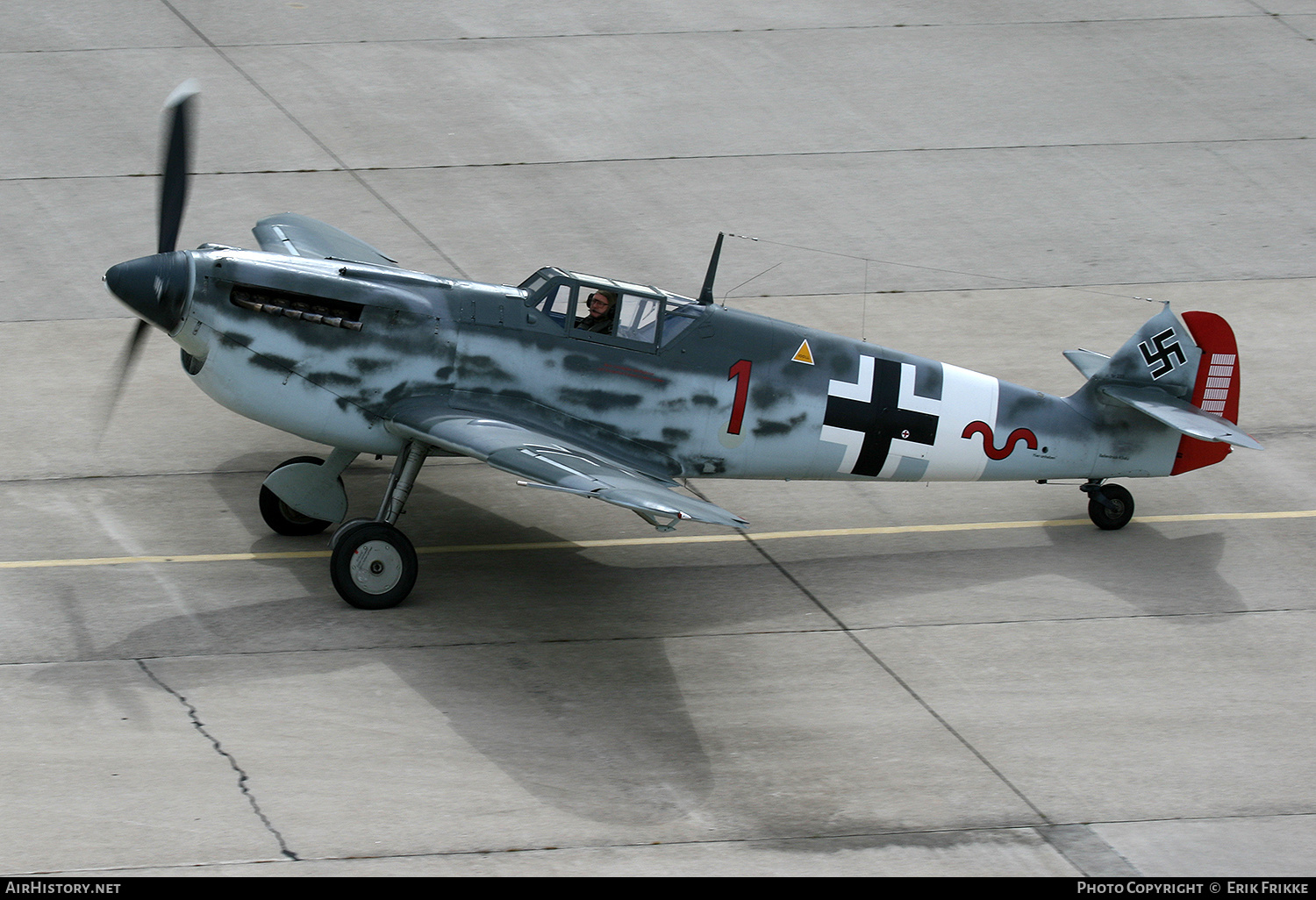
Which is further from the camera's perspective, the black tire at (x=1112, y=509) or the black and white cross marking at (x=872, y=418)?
the black tire at (x=1112, y=509)

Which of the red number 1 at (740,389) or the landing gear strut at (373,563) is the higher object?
the red number 1 at (740,389)

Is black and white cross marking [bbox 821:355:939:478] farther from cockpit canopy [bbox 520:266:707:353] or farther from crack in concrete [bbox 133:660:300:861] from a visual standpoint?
crack in concrete [bbox 133:660:300:861]

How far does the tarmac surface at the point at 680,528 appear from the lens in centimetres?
964

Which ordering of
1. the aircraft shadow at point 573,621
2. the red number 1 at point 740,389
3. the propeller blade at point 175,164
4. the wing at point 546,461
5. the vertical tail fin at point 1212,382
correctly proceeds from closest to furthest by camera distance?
1. the aircraft shadow at point 573,621
2. the wing at point 546,461
3. the propeller blade at point 175,164
4. the red number 1 at point 740,389
5. the vertical tail fin at point 1212,382

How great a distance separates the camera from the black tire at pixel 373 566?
11.5m

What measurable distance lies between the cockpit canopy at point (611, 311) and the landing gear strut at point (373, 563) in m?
1.86

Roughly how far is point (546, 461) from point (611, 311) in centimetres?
184

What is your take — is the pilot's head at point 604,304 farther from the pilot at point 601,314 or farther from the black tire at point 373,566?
the black tire at point 373,566

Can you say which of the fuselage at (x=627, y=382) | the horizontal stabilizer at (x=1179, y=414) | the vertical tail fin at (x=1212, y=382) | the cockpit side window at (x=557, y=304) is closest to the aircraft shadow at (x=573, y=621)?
the vertical tail fin at (x=1212, y=382)

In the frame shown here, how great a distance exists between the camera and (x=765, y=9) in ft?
82.1

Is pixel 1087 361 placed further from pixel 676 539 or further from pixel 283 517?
pixel 283 517

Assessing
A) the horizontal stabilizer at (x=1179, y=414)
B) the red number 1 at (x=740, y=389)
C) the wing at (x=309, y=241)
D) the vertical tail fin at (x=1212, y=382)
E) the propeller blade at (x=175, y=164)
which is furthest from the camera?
the wing at (x=309, y=241)

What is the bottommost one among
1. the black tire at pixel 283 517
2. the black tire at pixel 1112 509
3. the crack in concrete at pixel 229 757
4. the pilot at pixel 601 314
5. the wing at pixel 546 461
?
the crack in concrete at pixel 229 757

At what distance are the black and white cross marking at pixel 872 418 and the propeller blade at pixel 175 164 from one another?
5.11 meters
